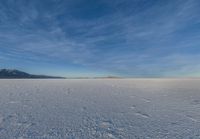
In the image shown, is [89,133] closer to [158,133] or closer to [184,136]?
[158,133]

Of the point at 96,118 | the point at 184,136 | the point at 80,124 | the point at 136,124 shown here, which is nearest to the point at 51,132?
the point at 80,124

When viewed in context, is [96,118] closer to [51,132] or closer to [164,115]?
[51,132]

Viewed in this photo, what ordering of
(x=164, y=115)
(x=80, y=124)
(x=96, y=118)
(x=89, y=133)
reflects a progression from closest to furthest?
(x=89, y=133) → (x=80, y=124) → (x=96, y=118) → (x=164, y=115)

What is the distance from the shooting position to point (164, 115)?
3.69 metres

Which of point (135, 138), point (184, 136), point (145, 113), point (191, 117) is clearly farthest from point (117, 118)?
point (191, 117)

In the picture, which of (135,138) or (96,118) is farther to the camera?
(96,118)

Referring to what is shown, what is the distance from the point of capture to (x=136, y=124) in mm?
3059

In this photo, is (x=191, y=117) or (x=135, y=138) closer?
(x=135, y=138)

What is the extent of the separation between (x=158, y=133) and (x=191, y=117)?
4.67ft

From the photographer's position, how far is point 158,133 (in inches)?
102

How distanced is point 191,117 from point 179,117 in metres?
0.28

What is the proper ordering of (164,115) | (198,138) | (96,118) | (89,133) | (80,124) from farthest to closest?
1. (164,115)
2. (96,118)
3. (80,124)
4. (89,133)
5. (198,138)

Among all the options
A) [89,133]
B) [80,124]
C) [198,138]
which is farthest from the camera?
[80,124]

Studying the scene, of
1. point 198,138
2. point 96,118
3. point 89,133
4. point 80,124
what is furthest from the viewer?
point 96,118
